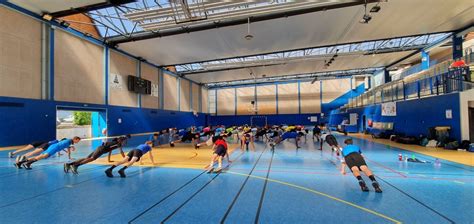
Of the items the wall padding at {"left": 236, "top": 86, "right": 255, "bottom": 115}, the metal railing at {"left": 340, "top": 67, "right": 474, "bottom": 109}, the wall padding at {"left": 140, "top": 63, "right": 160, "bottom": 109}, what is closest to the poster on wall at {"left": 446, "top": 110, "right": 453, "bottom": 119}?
the metal railing at {"left": 340, "top": 67, "right": 474, "bottom": 109}

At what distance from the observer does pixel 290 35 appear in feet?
49.5

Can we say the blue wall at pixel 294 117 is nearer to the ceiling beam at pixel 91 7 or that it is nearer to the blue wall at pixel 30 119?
the blue wall at pixel 30 119

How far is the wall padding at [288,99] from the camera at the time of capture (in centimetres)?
3512

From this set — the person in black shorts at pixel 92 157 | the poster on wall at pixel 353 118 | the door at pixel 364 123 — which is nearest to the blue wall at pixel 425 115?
the door at pixel 364 123

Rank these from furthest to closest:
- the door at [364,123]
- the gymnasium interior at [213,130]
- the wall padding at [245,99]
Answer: the wall padding at [245,99] < the door at [364,123] < the gymnasium interior at [213,130]

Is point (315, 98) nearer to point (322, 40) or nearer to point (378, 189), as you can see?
point (322, 40)

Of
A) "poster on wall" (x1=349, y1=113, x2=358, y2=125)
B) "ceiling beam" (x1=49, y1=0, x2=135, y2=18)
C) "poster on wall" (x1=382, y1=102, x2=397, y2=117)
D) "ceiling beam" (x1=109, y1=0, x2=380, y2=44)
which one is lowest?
"poster on wall" (x1=349, y1=113, x2=358, y2=125)

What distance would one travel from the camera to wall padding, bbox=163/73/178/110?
24.8 m

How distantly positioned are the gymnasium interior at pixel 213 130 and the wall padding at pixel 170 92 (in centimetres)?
21

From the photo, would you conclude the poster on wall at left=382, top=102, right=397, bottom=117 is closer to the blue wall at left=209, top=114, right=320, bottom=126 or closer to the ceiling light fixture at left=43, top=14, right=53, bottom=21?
the blue wall at left=209, top=114, right=320, bottom=126

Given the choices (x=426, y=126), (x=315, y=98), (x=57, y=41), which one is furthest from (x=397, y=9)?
(x=315, y=98)

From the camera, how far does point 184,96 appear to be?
29.2 metres

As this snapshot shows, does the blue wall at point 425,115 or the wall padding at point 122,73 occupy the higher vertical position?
the wall padding at point 122,73

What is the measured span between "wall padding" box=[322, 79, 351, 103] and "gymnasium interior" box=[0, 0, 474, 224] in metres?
3.75
